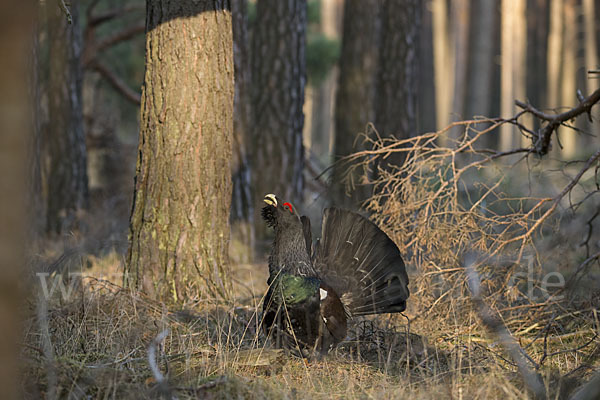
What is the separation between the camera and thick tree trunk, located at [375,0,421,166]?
9.84 m

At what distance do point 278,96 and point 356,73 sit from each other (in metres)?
2.19

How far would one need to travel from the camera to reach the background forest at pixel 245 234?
3410mm

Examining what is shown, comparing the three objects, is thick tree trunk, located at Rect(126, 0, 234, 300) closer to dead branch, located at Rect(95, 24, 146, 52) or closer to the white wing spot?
the white wing spot

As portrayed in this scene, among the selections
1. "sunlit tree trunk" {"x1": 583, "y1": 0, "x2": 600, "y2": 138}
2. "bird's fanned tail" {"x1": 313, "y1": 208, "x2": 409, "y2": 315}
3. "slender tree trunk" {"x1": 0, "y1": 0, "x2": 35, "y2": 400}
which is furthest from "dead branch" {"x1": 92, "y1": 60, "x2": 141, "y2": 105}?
"sunlit tree trunk" {"x1": 583, "y1": 0, "x2": 600, "y2": 138}

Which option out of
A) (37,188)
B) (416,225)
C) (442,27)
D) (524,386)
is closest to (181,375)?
(524,386)

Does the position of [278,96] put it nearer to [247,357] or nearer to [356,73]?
[356,73]

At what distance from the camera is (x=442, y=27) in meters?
26.5

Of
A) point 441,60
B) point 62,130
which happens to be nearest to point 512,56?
point 441,60

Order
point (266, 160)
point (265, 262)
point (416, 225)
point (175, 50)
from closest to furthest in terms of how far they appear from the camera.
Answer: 1. point (175, 50)
2. point (416, 225)
3. point (265, 262)
4. point (266, 160)

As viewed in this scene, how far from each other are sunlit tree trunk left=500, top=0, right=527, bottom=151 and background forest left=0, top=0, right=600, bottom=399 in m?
15.9

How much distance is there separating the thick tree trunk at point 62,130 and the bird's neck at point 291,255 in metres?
5.86

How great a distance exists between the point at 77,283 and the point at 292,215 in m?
2.13

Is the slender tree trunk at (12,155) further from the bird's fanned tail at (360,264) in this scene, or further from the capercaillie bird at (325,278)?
the bird's fanned tail at (360,264)

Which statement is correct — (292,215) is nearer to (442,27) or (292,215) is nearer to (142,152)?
(142,152)
